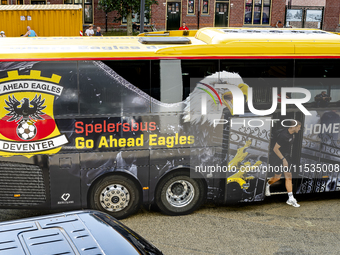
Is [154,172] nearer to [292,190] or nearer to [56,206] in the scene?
[56,206]

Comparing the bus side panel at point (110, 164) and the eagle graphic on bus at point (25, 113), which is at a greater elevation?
the eagle graphic on bus at point (25, 113)

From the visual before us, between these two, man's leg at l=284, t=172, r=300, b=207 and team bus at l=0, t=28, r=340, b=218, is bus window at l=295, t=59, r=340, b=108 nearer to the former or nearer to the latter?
team bus at l=0, t=28, r=340, b=218

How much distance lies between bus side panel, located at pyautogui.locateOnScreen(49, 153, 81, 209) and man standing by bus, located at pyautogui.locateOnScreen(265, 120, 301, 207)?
364 cm

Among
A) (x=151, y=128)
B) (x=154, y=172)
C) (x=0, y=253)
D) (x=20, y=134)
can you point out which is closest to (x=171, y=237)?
(x=154, y=172)

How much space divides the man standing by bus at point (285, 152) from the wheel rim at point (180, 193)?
152cm

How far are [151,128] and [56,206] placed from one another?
2162 mm

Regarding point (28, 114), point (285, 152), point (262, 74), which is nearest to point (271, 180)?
point (285, 152)

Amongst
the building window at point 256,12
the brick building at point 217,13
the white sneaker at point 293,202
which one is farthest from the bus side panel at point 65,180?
the building window at point 256,12

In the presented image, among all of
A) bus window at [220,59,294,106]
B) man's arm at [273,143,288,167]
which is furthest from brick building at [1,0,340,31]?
man's arm at [273,143,288,167]

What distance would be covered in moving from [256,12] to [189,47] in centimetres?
2913

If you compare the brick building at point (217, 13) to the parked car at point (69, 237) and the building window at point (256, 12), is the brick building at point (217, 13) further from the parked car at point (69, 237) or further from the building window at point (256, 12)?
the parked car at point (69, 237)

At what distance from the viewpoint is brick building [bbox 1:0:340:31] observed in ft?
107

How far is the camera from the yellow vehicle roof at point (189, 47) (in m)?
7.08

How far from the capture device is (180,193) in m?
8.02
